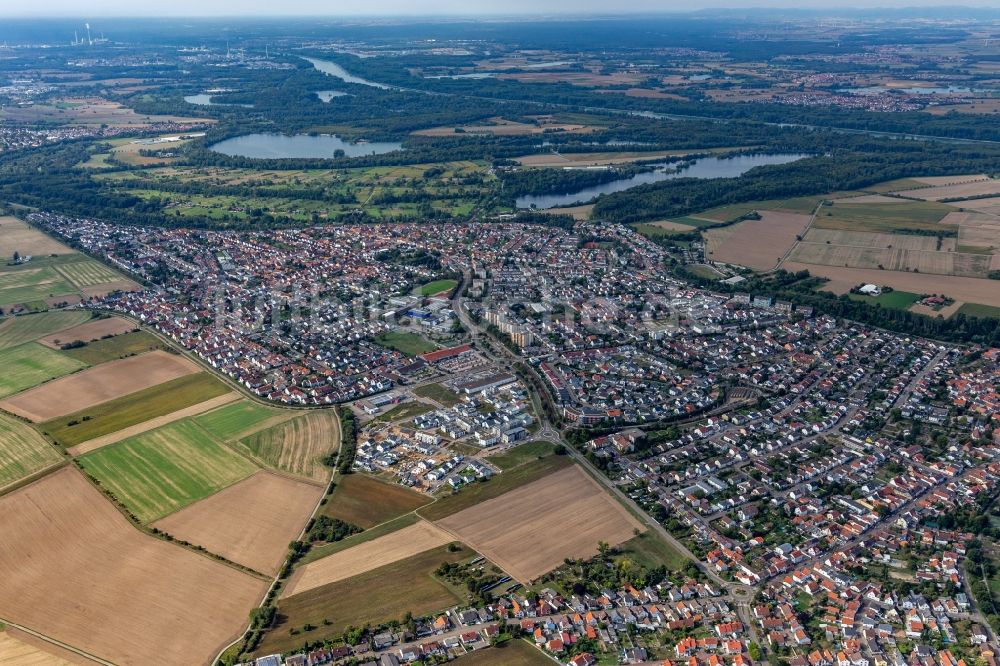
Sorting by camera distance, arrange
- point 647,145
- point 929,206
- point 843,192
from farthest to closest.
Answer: point 647,145 < point 843,192 < point 929,206

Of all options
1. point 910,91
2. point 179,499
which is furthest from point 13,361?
point 910,91

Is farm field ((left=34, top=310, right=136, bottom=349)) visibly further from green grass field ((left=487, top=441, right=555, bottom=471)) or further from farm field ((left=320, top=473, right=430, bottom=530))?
green grass field ((left=487, top=441, right=555, bottom=471))

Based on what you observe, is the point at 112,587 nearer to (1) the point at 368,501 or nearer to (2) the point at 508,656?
(1) the point at 368,501

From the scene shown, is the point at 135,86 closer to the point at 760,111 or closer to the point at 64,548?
the point at 760,111

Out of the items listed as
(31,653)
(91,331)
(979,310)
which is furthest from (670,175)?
(31,653)

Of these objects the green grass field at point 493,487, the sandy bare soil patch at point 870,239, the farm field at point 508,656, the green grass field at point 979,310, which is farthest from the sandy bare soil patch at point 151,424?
the sandy bare soil patch at point 870,239

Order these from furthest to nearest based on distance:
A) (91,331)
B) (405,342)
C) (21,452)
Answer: (91,331)
(405,342)
(21,452)
